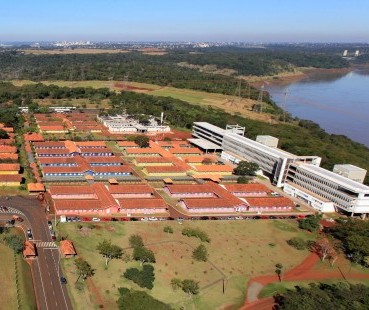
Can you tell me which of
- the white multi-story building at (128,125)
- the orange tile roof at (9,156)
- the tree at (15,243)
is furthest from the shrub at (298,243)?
the white multi-story building at (128,125)

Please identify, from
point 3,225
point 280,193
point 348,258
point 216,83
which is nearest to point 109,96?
point 216,83

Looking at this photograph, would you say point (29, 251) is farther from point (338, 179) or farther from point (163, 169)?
point (338, 179)

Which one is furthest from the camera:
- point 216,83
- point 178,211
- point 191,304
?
point 216,83

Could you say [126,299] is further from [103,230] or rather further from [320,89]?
[320,89]

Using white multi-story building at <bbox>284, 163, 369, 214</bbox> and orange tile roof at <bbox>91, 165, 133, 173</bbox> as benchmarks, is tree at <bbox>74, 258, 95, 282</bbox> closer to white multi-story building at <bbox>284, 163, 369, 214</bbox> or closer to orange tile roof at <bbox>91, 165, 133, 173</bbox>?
orange tile roof at <bbox>91, 165, 133, 173</bbox>

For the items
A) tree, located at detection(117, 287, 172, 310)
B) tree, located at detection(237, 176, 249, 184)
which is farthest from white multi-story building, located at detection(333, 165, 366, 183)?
tree, located at detection(117, 287, 172, 310)

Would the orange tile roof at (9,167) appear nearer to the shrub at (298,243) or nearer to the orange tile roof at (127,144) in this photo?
the orange tile roof at (127,144)
